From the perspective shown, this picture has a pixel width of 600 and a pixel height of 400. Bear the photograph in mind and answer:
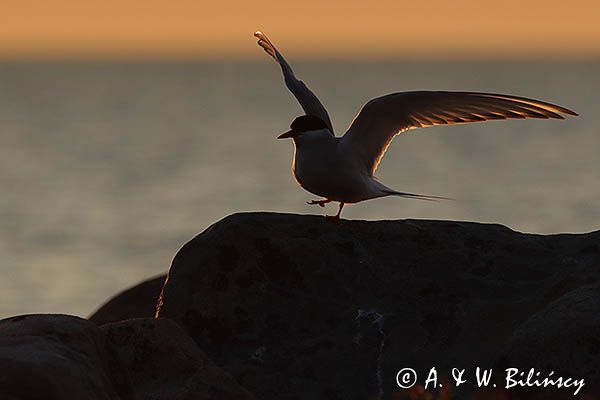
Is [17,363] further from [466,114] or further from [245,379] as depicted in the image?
[466,114]

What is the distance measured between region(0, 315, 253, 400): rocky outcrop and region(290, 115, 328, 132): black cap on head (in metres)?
2.95

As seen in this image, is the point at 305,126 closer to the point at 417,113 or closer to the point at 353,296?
the point at 417,113

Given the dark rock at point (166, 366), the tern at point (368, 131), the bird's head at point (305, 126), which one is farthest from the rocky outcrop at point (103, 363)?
the bird's head at point (305, 126)

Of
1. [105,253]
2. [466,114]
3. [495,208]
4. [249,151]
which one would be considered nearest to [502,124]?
[249,151]

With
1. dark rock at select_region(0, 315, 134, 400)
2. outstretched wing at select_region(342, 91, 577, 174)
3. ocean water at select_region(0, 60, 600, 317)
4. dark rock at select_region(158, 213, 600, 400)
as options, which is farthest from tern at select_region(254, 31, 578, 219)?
ocean water at select_region(0, 60, 600, 317)

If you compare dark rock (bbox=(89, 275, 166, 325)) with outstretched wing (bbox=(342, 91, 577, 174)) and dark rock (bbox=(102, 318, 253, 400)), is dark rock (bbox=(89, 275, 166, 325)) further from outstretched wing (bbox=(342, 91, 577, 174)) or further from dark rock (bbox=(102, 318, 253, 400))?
dark rock (bbox=(102, 318, 253, 400))

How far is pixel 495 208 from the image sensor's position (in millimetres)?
42469

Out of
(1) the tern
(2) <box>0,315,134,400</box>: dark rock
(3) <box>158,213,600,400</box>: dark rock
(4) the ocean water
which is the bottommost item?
(2) <box>0,315,134,400</box>: dark rock

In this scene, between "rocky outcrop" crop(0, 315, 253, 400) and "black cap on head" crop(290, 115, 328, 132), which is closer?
"rocky outcrop" crop(0, 315, 253, 400)

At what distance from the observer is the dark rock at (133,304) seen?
1227 cm

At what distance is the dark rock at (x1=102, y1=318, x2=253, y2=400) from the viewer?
7840 millimetres

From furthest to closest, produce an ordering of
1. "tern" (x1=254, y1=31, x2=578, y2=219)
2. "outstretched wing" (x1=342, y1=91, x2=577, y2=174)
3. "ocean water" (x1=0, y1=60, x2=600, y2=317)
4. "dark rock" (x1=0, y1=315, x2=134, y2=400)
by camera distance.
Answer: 1. "ocean water" (x1=0, y1=60, x2=600, y2=317)
2. "tern" (x1=254, y1=31, x2=578, y2=219)
3. "outstretched wing" (x1=342, y1=91, x2=577, y2=174)
4. "dark rock" (x1=0, y1=315, x2=134, y2=400)

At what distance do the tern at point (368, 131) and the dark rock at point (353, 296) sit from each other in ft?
2.16

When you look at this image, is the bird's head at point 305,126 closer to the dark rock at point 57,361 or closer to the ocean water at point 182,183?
the dark rock at point 57,361
